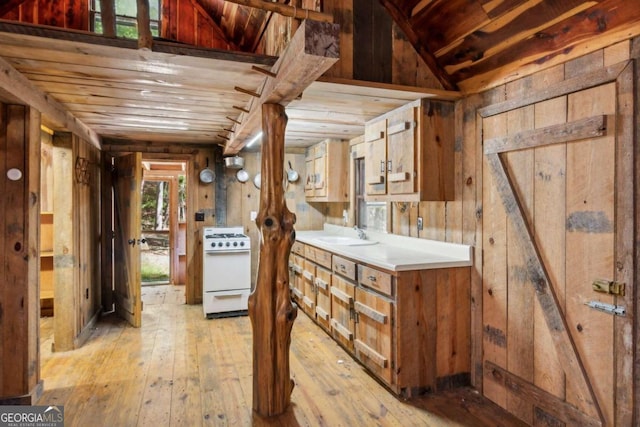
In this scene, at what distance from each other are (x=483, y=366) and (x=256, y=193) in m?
3.56

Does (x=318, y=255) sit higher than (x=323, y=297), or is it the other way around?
(x=318, y=255)

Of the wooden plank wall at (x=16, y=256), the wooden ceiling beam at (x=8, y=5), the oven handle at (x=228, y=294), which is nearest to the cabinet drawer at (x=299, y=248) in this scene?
the oven handle at (x=228, y=294)

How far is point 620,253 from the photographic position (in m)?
1.74

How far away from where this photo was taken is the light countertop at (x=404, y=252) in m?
2.59

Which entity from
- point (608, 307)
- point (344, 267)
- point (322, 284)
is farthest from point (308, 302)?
point (608, 307)

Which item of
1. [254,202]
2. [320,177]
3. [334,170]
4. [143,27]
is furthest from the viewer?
[254,202]

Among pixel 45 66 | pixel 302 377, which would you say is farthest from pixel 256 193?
pixel 45 66

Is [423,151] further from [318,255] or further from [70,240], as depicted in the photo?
[70,240]

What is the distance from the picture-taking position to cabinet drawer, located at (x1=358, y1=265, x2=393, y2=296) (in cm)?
258

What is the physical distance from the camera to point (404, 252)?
3.12 m

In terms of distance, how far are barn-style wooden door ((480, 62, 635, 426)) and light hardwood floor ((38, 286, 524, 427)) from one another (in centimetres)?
41

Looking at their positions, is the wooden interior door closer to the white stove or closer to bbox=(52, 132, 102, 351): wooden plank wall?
bbox=(52, 132, 102, 351): wooden plank wall

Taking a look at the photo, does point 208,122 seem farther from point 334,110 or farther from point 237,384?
point 237,384

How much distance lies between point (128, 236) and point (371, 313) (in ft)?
9.66
